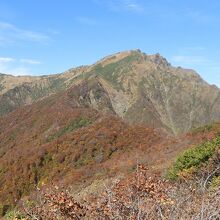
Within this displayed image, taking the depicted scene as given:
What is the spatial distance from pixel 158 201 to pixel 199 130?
6140cm

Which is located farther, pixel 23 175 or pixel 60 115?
pixel 60 115

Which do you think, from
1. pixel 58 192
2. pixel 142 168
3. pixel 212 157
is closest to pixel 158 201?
pixel 142 168

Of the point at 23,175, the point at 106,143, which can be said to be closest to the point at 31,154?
the point at 23,175

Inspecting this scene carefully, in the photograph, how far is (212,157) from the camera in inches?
1043

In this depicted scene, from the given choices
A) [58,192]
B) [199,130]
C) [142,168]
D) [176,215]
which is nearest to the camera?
[58,192]

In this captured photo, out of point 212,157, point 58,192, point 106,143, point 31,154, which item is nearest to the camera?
point 58,192

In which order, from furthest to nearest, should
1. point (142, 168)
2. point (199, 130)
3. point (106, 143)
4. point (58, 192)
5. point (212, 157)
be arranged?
point (106, 143) → point (199, 130) → point (212, 157) → point (142, 168) → point (58, 192)

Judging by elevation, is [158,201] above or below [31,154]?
above

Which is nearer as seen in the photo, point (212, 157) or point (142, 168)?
point (142, 168)

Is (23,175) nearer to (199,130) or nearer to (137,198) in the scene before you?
(199,130)

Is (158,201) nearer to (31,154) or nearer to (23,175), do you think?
(23,175)

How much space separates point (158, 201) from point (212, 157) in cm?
1926

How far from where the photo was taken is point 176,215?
28.5 ft

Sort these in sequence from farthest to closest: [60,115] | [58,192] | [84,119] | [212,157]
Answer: [60,115] < [84,119] < [212,157] < [58,192]
